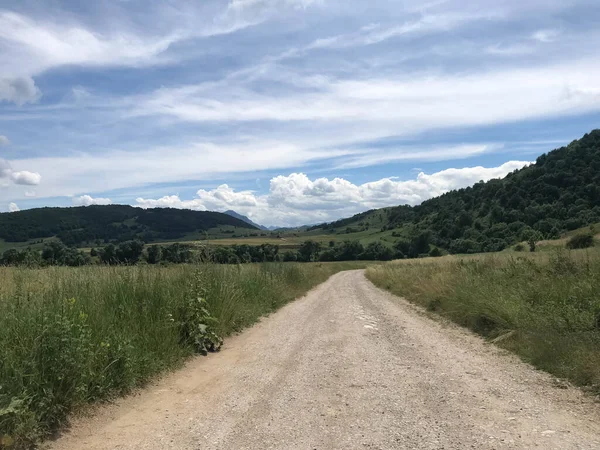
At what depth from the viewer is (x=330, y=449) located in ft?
13.3

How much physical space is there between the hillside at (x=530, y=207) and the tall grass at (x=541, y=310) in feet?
176

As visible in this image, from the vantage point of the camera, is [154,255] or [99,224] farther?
[99,224]

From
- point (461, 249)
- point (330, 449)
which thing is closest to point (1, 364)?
point (330, 449)

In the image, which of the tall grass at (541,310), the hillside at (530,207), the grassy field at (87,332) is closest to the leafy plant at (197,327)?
the grassy field at (87,332)

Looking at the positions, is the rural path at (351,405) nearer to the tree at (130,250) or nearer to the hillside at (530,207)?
the tree at (130,250)

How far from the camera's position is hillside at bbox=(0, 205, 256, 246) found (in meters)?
90.0

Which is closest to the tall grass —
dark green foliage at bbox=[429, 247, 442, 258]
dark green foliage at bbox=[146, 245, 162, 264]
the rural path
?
the rural path

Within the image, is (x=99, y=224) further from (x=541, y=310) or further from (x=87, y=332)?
(x=541, y=310)

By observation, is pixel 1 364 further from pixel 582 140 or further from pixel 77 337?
pixel 582 140

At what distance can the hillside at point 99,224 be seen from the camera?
90.0 m

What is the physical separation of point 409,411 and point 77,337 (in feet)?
14.0

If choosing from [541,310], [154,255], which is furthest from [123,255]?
[541,310]

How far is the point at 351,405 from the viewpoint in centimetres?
528

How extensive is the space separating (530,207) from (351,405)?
8528 centimetres
